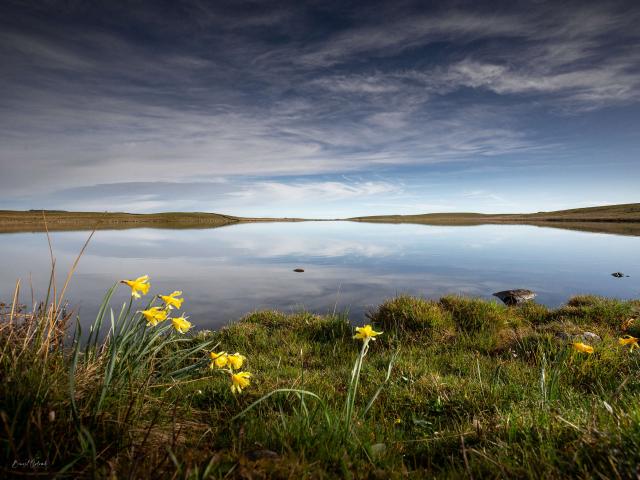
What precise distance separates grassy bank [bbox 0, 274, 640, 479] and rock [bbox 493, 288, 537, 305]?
8.93m

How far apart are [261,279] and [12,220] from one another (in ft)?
467

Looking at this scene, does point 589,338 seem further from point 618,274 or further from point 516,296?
point 618,274

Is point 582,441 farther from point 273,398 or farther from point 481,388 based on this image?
point 273,398

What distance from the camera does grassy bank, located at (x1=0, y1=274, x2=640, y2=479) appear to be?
2414 millimetres

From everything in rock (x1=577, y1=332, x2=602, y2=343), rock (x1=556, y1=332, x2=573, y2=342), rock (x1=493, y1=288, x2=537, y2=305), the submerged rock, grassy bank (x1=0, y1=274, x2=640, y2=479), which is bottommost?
rock (x1=493, y1=288, x2=537, y2=305)

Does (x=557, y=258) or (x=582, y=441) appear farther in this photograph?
(x=557, y=258)

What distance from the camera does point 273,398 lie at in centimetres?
456

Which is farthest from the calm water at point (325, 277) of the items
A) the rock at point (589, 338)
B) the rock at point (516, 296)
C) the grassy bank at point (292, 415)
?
the grassy bank at point (292, 415)

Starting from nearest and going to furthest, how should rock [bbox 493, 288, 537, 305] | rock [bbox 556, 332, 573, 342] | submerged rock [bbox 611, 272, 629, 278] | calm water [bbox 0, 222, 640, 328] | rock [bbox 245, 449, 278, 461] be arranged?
rock [bbox 245, 449, 278, 461] → rock [bbox 556, 332, 573, 342] → calm water [bbox 0, 222, 640, 328] → rock [bbox 493, 288, 537, 305] → submerged rock [bbox 611, 272, 629, 278]

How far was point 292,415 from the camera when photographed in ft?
13.2

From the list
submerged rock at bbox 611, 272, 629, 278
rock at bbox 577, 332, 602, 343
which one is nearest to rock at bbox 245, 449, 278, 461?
rock at bbox 577, 332, 602, 343

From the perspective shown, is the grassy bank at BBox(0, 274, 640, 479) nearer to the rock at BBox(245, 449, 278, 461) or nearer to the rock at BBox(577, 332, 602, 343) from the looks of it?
the rock at BBox(245, 449, 278, 461)

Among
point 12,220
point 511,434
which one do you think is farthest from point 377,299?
point 12,220

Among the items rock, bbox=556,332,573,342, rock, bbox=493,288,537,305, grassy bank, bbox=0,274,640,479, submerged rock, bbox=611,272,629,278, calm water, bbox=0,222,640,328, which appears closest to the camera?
grassy bank, bbox=0,274,640,479
